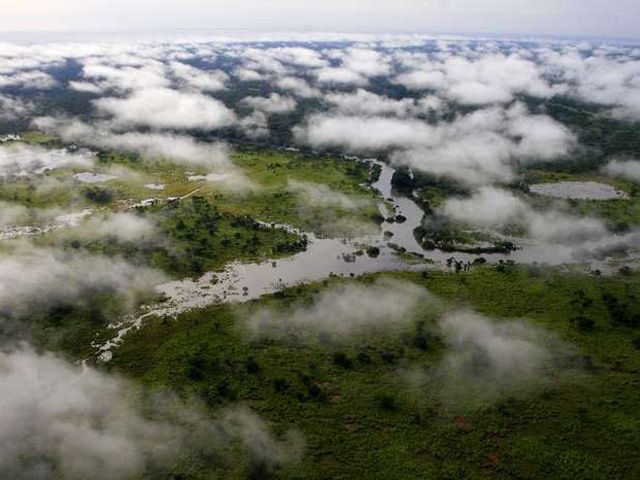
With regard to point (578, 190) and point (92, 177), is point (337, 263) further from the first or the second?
point (578, 190)

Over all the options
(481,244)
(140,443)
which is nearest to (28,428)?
(140,443)

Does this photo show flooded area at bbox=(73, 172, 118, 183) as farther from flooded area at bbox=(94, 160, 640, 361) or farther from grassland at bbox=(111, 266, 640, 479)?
grassland at bbox=(111, 266, 640, 479)

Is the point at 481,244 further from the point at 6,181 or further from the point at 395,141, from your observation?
the point at 6,181

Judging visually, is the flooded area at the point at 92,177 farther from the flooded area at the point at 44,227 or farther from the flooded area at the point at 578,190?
the flooded area at the point at 578,190

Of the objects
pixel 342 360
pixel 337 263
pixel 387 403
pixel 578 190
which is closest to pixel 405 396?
pixel 387 403

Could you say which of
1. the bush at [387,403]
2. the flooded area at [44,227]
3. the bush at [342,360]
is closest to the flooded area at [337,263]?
the bush at [342,360]

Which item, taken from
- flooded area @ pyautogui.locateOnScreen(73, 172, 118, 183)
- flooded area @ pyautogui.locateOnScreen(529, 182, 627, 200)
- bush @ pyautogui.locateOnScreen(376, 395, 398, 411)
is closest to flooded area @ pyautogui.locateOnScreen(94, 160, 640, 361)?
flooded area @ pyautogui.locateOnScreen(529, 182, 627, 200)

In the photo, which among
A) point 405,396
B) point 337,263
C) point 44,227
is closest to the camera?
point 405,396
